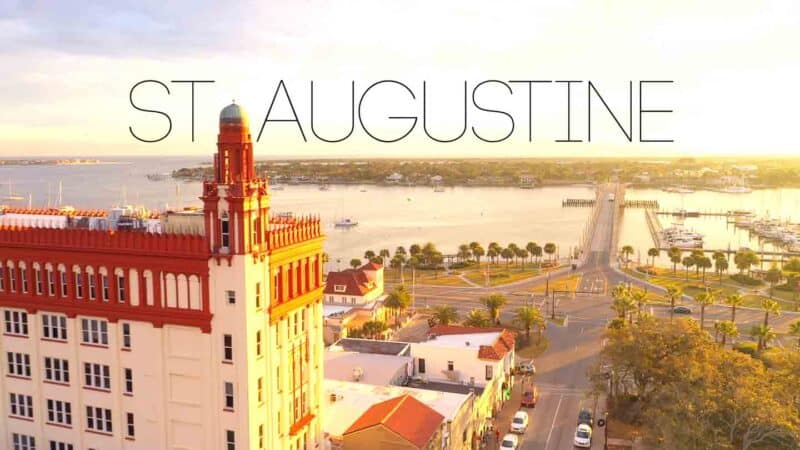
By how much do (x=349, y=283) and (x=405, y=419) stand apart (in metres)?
43.3

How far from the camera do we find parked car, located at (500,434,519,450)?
47094 mm

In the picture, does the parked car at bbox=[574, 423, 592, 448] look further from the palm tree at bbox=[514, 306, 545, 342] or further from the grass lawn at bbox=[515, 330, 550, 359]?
the palm tree at bbox=[514, 306, 545, 342]

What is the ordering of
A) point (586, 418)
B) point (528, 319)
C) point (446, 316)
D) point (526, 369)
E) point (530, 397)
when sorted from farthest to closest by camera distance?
point (446, 316) → point (528, 319) → point (526, 369) → point (530, 397) → point (586, 418)

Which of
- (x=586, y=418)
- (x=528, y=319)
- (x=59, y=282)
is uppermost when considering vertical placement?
(x=59, y=282)

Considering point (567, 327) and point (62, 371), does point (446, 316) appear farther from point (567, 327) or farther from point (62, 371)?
point (62, 371)

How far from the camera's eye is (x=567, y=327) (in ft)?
265

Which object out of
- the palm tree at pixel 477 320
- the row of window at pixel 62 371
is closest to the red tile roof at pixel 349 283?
the palm tree at pixel 477 320

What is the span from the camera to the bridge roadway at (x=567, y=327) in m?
52.4

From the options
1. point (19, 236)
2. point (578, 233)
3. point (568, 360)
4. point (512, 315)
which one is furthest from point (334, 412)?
point (578, 233)

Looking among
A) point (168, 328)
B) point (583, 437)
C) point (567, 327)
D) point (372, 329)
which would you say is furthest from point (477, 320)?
point (168, 328)

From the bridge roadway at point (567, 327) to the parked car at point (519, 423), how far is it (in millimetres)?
462

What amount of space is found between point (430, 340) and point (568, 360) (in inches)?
669

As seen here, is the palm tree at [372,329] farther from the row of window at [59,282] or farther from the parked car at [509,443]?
the row of window at [59,282]

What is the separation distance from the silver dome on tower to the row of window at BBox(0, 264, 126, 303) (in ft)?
28.3
